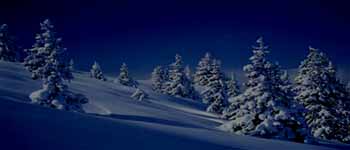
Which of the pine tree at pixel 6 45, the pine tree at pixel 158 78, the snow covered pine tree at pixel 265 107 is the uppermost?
the pine tree at pixel 6 45

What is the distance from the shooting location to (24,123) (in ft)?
26.8

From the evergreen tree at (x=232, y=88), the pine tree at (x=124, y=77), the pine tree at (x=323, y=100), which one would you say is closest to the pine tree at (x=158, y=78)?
the pine tree at (x=124, y=77)

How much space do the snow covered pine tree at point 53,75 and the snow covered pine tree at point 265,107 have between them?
35.4 ft

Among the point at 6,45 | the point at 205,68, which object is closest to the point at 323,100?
the point at 205,68

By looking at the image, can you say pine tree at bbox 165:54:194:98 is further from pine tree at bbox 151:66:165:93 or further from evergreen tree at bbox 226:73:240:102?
pine tree at bbox 151:66:165:93

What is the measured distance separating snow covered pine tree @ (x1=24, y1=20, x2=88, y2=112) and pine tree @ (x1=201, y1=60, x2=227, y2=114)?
25079 mm

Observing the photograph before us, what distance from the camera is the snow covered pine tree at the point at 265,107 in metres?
20.6

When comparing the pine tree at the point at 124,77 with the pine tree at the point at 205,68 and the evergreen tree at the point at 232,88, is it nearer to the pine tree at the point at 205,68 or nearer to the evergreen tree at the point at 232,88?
the pine tree at the point at 205,68

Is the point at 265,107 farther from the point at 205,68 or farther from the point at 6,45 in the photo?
the point at 6,45

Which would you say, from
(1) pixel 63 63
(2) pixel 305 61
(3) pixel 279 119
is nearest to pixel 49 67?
(1) pixel 63 63

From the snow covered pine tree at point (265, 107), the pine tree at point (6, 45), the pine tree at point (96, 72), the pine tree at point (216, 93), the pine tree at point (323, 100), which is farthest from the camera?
the pine tree at point (96, 72)

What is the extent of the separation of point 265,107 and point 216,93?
26.8 metres

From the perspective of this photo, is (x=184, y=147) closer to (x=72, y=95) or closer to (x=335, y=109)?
(x=72, y=95)

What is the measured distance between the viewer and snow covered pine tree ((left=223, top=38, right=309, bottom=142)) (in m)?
20.6
